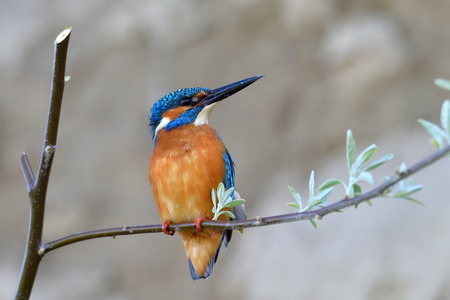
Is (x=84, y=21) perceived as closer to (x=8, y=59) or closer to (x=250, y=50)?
(x=8, y=59)

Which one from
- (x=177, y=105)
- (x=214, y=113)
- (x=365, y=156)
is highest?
(x=365, y=156)

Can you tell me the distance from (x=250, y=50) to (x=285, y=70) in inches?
10.3

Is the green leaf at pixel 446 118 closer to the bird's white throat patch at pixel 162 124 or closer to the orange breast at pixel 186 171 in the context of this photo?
the orange breast at pixel 186 171

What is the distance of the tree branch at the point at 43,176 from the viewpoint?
2.65 ft

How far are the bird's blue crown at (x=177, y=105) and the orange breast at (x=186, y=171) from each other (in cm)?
3

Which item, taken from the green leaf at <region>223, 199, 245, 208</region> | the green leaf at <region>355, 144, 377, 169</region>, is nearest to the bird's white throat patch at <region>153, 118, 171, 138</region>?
the green leaf at <region>223, 199, 245, 208</region>

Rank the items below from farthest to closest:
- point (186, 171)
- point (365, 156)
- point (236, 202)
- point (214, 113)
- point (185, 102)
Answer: point (214, 113) → point (185, 102) → point (186, 171) → point (236, 202) → point (365, 156)

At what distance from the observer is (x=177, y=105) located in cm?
A: 136

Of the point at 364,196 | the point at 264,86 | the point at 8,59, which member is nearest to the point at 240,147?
the point at 264,86

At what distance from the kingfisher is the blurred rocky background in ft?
7.00

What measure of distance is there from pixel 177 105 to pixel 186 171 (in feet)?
0.64

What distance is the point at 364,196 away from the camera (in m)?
0.61

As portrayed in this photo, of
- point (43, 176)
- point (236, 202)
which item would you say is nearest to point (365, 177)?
point (236, 202)

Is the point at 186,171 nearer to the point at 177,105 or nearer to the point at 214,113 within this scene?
the point at 177,105
